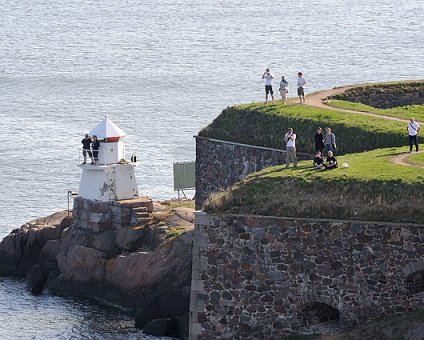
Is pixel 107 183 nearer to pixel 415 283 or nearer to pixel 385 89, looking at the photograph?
pixel 385 89

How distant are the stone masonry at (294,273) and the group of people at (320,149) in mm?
3083

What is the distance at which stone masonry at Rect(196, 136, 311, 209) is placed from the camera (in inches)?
2153

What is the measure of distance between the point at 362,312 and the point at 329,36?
3704 inches

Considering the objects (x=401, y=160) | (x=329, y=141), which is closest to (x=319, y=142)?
(x=329, y=141)

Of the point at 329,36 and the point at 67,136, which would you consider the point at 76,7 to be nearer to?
the point at 329,36

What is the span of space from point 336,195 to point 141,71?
68367mm

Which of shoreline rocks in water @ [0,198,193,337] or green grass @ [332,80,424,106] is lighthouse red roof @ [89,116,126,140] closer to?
shoreline rocks in water @ [0,198,193,337]

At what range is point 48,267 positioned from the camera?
5800cm

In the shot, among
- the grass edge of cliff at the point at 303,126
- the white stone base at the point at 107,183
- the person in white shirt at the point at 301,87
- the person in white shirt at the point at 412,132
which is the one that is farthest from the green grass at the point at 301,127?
the person in white shirt at the point at 412,132

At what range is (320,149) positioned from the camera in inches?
1890

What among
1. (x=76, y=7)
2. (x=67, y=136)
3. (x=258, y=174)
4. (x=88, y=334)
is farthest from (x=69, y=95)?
(x=76, y=7)

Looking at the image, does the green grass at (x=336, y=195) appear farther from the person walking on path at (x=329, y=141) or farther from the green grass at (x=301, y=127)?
the green grass at (x=301, y=127)

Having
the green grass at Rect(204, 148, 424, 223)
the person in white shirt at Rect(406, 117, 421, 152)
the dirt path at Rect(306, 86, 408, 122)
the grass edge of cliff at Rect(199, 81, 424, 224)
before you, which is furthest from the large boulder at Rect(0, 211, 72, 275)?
the person in white shirt at Rect(406, 117, 421, 152)

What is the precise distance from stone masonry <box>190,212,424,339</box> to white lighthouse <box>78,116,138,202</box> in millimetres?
15903
